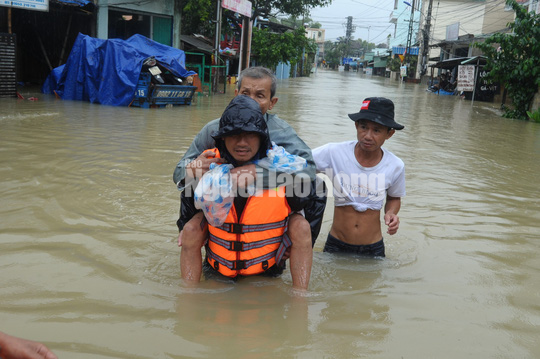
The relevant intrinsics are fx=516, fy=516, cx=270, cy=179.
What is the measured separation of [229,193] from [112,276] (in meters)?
1.07

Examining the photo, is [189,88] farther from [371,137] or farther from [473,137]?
[371,137]

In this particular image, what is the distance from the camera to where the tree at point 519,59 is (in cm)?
1678

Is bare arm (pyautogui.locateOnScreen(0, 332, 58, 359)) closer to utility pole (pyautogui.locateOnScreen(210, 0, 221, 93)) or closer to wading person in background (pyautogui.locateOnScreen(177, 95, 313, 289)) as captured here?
wading person in background (pyautogui.locateOnScreen(177, 95, 313, 289))

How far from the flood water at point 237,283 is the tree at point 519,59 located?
38.5ft

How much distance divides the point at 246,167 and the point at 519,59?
17.7 meters

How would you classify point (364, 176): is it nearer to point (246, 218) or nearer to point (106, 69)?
point (246, 218)

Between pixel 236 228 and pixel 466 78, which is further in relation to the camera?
pixel 466 78

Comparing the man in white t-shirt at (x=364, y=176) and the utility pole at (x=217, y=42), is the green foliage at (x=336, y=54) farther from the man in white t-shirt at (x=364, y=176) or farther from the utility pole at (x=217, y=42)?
the man in white t-shirt at (x=364, y=176)

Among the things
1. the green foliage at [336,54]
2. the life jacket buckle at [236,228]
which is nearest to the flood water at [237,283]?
the life jacket buckle at [236,228]

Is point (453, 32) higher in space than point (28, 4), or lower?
higher

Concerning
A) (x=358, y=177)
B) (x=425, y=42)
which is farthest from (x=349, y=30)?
(x=358, y=177)

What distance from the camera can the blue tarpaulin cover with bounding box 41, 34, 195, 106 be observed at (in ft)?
43.6

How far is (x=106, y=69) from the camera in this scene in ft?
44.3

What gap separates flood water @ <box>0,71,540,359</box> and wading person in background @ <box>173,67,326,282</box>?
28 centimetres
